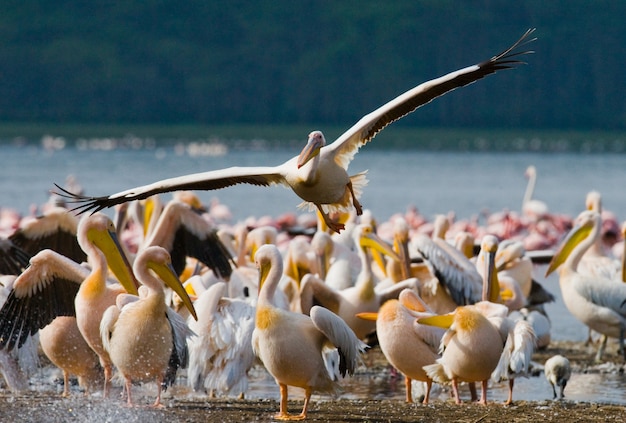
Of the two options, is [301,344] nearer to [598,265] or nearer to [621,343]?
[621,343]

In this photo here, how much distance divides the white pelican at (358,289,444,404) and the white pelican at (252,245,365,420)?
0.73 meters

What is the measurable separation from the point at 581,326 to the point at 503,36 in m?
62.1

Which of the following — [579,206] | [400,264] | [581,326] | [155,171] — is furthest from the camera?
[155,171]

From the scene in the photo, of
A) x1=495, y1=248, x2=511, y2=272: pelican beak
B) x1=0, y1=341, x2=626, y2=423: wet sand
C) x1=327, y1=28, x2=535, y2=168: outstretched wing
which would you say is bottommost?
x1=0, y1=341, x2=626, y2=423: wet sand

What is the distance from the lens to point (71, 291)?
7012mm

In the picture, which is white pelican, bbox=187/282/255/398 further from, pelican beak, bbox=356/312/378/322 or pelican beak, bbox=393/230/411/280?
pelican beak, bbox=393/230/411/280

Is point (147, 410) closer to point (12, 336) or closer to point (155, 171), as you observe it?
point (12, 336)

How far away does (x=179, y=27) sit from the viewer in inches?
3127

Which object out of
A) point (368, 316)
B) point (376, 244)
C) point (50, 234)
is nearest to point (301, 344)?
point (368, 316)

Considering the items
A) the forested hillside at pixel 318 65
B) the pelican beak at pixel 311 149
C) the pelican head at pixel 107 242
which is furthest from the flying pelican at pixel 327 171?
the forested hillside at pixel 318 65

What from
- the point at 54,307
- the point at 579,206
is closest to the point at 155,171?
the point at 579,206

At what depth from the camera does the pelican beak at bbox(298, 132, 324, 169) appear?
22.0ft

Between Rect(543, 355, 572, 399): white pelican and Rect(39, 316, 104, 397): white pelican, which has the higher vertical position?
Rect(39, 316, 104, 397): white pelican

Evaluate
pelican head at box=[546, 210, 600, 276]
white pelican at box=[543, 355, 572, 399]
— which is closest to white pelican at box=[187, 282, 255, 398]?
white pelican at box=[543, 355, 572, 399]
